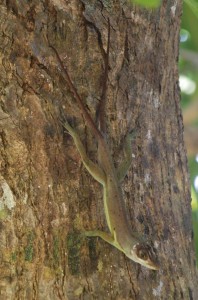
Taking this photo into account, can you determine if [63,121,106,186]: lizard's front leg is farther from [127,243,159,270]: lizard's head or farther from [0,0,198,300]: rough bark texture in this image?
[127,243,159,270]: lizard's head

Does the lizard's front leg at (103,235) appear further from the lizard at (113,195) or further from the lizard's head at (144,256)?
the lizard's head at (144,256)

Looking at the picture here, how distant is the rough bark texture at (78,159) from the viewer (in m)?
2.36

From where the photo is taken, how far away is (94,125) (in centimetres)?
250

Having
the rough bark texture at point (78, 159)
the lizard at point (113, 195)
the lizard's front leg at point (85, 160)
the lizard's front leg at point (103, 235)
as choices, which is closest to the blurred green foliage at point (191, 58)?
the rough bark texture at point (78, 159)

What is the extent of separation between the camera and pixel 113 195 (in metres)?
2.57

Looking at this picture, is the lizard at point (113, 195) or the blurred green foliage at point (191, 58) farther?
the blurred green foliage at point (191, 58)

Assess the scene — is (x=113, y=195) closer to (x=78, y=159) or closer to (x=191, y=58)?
(x=78, y=159)

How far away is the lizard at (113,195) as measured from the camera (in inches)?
96.0

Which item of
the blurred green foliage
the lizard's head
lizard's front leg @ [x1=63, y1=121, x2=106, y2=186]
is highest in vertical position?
the blurred green foliage

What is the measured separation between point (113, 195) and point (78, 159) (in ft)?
0.81

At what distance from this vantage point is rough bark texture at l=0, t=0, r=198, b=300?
2.36 meters

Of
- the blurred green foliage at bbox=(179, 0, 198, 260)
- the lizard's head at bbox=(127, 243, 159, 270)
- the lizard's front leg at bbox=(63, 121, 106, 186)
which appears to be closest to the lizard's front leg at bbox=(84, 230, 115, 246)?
the lizard's head at bbox=(127, 243, 159, 270)

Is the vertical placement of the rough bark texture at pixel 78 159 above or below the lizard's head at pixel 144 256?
above

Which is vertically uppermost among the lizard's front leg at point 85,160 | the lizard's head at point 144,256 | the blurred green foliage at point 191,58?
the blurred green foliage at point 191,58
